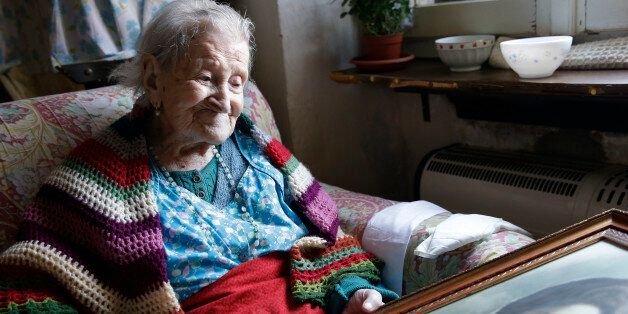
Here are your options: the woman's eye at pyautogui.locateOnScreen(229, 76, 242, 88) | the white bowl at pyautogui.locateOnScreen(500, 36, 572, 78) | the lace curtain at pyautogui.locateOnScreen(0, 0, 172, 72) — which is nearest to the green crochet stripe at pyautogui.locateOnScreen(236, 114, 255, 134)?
the woman's eye at pyautogui.locateOnScreen(229, 76, 242, 88)

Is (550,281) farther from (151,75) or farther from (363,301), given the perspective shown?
(151,75)

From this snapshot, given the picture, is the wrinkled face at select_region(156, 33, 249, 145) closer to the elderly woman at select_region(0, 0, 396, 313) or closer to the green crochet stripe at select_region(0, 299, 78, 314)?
the elderly woman at select_region(0, 0, 396, 313)

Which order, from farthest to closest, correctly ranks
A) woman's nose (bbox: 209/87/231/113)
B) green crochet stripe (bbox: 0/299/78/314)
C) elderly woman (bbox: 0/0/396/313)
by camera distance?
woman's nose (bbox: 209/87/231/113) < elderly woman (bbox: 0/0/396/313) < green crochet stripe (bbox: 0/299/78/314)

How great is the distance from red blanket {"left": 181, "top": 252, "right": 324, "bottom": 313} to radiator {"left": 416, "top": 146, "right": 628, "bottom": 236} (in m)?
0.72

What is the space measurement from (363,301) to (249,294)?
0.79ft

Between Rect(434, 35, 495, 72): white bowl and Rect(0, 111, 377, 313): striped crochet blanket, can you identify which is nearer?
Rect(0, 111, 377, 313): striped crochet blanket

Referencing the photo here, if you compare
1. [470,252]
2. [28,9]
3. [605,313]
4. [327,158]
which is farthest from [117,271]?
[28,9]

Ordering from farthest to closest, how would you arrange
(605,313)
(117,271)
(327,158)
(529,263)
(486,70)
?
1. (327,158)
2. (486,70)
3. (117,271)
4. (529,263)
5. (605,313)

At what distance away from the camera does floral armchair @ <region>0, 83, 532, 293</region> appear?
4.13ft

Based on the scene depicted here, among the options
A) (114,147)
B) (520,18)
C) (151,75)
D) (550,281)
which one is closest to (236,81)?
(151,75)

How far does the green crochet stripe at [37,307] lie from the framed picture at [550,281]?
0.62 metres

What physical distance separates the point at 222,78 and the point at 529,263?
0.72m

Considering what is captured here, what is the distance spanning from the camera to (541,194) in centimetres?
163

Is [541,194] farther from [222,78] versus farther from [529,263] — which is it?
[222,78]
